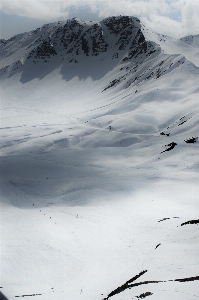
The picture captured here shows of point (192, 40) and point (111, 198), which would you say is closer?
point (111, 198)

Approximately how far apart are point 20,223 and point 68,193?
799 centimetres

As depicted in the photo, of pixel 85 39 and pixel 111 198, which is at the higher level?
pixel 85 39

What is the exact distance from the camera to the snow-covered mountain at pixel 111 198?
13414mm

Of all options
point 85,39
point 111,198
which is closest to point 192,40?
point 85,39

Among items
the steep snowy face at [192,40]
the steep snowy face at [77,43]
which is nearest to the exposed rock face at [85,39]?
the steep snowy face at [77,43]

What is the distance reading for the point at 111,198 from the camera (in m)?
25.6

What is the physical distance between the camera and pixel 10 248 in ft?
54.9

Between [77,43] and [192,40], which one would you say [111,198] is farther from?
[192,40]

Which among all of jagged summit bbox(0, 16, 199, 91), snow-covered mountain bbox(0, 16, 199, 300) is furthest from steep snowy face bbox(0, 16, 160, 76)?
snow-covered mountain bbox(0, 16, 199, 300)

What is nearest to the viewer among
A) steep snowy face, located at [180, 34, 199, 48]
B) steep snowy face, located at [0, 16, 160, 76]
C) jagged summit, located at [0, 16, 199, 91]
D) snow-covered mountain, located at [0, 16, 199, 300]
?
snow-covered mountain, located at [0, 16, 199, 300]

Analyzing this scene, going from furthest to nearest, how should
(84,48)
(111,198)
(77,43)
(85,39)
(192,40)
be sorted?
1. (192,40)
2. (77,43)
3. (85,39)
4. (84,48)
5. (111,198)

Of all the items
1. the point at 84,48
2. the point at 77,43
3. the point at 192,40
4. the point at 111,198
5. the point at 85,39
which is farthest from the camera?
the point at 192,40

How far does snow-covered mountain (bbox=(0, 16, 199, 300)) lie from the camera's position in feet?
44.0

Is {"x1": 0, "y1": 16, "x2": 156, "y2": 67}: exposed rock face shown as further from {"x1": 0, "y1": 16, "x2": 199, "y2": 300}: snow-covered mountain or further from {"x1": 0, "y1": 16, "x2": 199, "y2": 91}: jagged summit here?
{"x1": 0, "y1": 16, "x2": 199, "y2": 300}: snow-covered mountain
